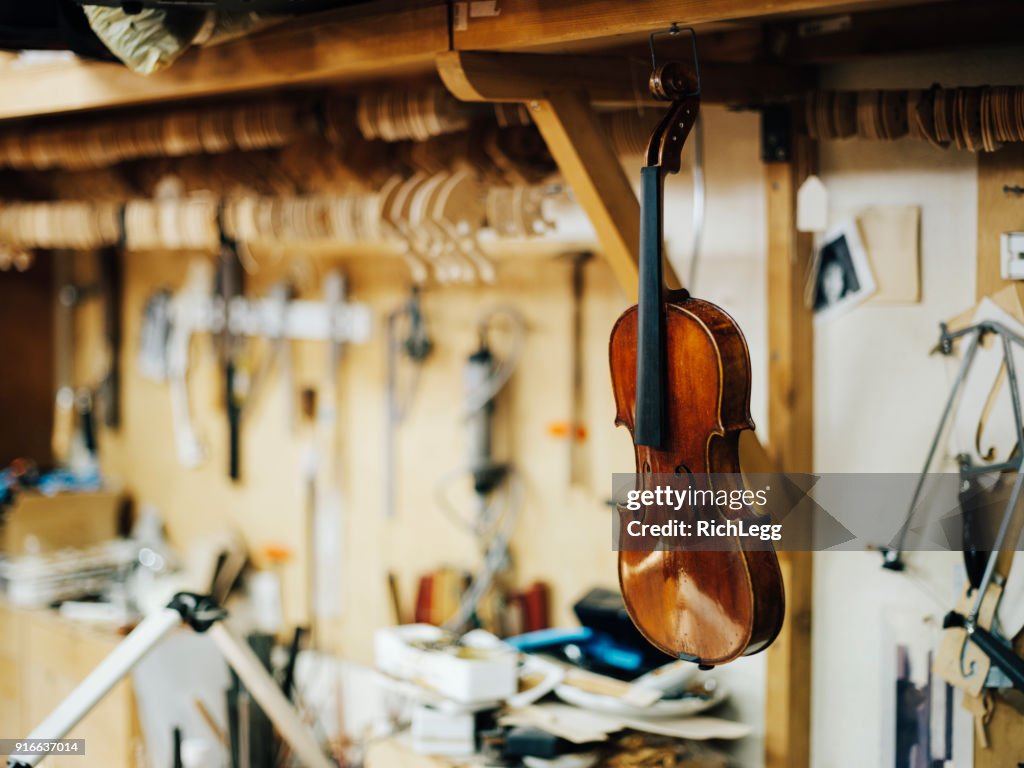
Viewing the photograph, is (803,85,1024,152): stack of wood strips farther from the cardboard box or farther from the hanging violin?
the cardboard box

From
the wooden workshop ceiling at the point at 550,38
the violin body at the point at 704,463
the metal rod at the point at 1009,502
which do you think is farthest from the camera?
the metal rod at the point at 1009,502

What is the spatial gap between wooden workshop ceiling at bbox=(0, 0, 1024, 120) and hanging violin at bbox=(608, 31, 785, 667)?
0.22m

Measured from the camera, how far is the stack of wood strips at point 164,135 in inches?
129

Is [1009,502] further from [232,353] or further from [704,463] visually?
[232,353]

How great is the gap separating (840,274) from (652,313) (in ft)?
3.02

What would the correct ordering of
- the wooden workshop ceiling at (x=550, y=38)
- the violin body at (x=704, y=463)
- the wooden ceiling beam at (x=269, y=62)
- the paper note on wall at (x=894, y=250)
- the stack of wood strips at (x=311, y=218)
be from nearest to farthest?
the violin body at (x=704, y=463) < the wooden workshop ceiling at (x=550, y=38) < the wooden ceiling beam at (x=269, y=62) < the paper note on wall at (x=894, y=250) < the stack of wood strips at (x=311, y=218)

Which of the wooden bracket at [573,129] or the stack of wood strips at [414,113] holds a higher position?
the stack of wood strips at [414,113]

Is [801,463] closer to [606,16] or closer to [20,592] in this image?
[606,16]

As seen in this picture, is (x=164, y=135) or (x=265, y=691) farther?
(x=164, y=135)

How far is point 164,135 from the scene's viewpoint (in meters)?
3.50

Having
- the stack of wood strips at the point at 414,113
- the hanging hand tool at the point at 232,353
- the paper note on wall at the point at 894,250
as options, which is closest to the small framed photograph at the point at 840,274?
the paper note on wall at the point at 894,250

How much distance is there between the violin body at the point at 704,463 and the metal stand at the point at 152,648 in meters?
1.04

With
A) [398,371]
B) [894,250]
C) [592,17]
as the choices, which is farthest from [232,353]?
[592,17]

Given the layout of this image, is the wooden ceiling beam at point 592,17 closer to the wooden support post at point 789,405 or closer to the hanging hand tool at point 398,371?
the wooden support post at point 789,405
